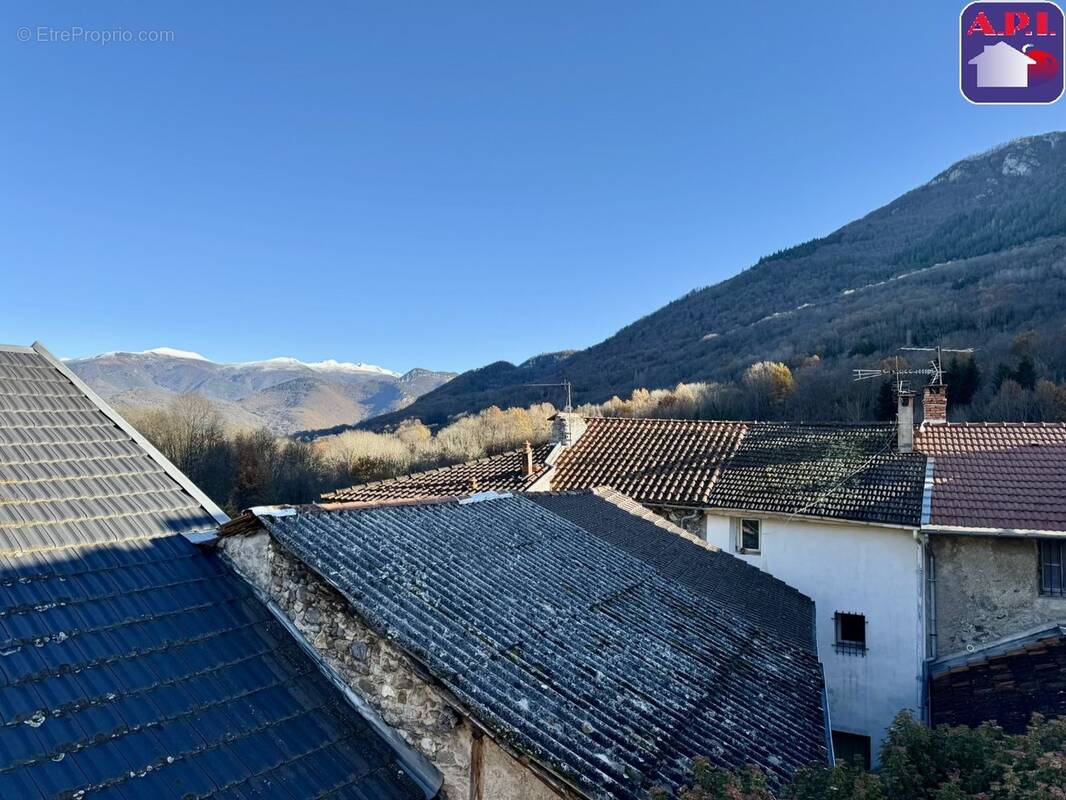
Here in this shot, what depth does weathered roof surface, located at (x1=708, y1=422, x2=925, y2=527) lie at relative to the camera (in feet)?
43.6

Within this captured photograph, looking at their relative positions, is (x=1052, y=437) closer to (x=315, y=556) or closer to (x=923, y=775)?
(x=923, y=775)

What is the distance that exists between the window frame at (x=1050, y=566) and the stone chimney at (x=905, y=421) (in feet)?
11.7

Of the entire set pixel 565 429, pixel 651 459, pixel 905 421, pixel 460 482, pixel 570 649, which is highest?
pixel 905 421

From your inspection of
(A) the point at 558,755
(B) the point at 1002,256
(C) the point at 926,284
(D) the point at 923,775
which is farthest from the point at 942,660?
(B) the point at 1002,256

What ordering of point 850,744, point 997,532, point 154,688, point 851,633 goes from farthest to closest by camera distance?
point 851,633
point 850,744
point 997,532
point 154,688

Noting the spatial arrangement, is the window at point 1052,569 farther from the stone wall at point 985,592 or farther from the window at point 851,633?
the window at point 851,633

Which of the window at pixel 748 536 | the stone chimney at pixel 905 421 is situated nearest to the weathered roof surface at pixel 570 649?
the window at pixel 748 536

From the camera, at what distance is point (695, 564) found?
36.8 ft

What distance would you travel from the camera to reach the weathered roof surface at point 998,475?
11.9m

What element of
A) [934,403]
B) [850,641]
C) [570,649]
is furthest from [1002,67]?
[570,649]

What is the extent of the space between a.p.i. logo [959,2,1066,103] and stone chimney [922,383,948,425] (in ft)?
23.7

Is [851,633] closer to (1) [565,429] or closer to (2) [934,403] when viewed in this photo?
(2) [934,403]

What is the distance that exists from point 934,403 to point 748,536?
6.99m

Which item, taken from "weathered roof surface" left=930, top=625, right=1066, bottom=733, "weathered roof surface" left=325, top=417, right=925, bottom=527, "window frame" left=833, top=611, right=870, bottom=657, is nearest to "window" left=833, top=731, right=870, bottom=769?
"window frame" left=833, top=611, right=870, bottom=657
